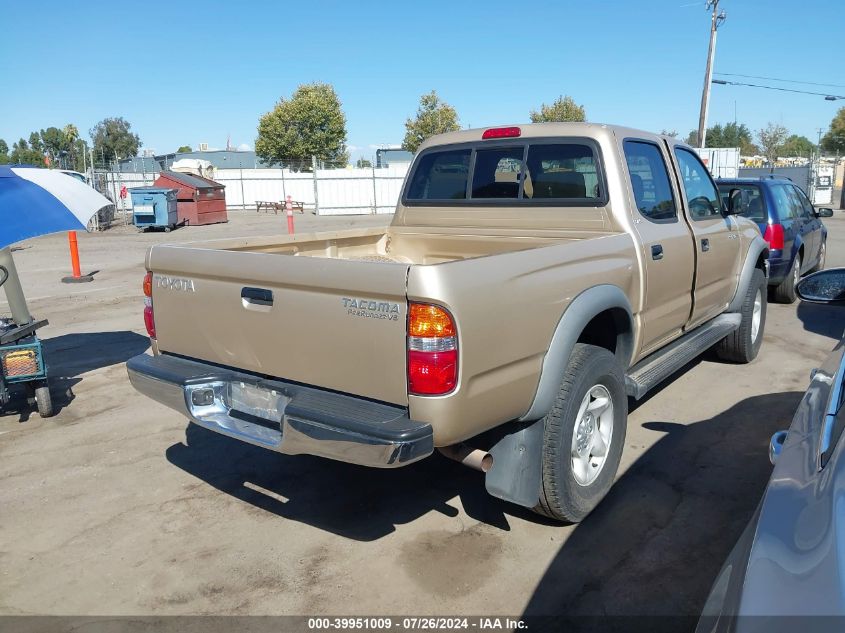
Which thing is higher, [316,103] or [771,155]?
[316,103]

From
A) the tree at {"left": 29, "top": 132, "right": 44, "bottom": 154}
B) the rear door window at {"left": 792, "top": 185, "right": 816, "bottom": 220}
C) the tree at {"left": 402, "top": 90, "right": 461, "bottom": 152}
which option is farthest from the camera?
the tree at {"left": 29, "top": 132, "right": 44, "bottom": 154}

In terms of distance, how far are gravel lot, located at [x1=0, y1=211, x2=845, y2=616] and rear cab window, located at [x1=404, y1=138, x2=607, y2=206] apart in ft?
5.58

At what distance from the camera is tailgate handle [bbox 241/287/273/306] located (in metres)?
3.22

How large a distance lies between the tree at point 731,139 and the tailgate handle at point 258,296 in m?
81.3

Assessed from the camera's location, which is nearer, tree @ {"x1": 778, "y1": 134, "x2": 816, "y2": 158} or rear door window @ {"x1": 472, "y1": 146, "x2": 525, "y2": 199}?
rear door window @ {"x1": 472, "y1": 146, "x2": 525, "y2": 199}

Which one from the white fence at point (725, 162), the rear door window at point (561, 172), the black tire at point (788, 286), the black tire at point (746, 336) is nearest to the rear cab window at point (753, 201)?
the black tire at point (788, 286)

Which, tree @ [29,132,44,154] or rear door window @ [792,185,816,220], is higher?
tree @ [29,132,44,154]

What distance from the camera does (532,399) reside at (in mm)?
3164

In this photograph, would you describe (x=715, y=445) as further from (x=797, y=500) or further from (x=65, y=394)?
(x=65, y=394)

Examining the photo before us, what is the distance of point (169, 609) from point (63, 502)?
145cm

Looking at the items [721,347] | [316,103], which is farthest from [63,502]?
[316,103]

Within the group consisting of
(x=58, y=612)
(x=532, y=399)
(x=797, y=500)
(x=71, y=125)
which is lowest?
(x=58, y=612)

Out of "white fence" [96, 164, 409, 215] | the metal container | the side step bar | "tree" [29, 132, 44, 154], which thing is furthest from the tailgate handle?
"tree" [29, 132, 44, 154]

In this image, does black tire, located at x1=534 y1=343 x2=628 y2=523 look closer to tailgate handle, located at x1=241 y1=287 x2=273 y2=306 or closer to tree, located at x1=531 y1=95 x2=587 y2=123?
tailgate handle, located at x1=241 y1=287 x2=273 y2=306
